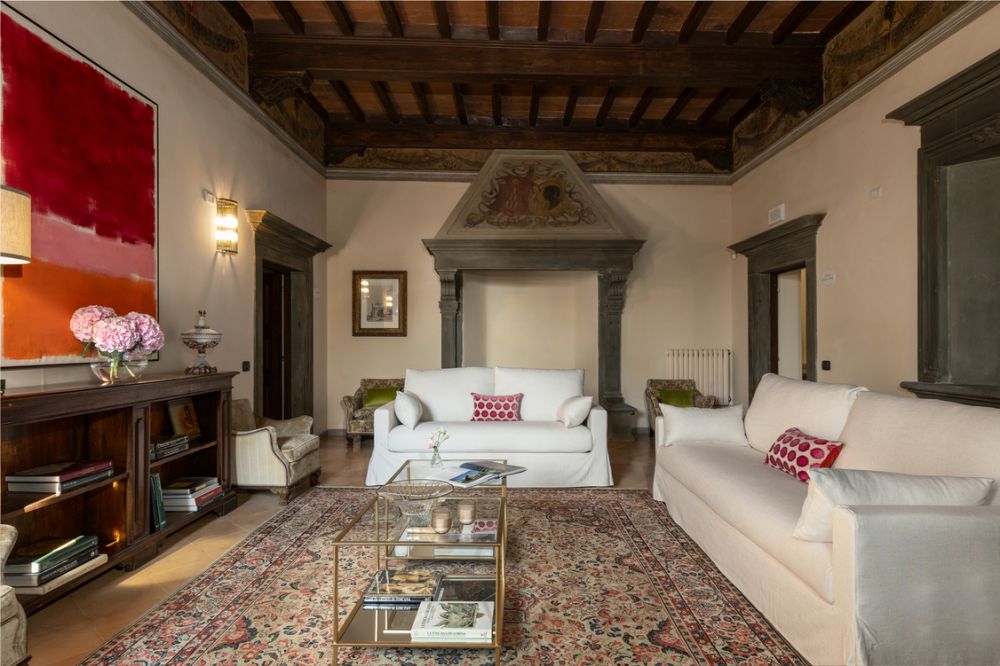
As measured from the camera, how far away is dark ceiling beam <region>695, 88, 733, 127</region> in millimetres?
5810

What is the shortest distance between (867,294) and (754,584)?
3054 millimetres

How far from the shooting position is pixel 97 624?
2.24 metres

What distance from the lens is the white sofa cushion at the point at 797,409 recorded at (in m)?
2.85

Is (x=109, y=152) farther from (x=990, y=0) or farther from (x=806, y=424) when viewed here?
(x=990, y=0)

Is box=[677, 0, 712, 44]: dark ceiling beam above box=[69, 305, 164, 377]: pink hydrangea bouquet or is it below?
above

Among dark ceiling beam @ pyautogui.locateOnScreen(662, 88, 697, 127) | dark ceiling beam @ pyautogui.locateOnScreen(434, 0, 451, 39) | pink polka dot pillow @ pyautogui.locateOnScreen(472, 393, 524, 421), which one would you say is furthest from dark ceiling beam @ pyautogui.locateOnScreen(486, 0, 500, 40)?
pink polka dot pillow @ pyautogui.locateOnScreen(472, 393, 524, 421)

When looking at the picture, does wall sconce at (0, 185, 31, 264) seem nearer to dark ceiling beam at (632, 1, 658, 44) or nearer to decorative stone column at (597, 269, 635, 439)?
dark ceiling beam at (632, 1, 658, 44)

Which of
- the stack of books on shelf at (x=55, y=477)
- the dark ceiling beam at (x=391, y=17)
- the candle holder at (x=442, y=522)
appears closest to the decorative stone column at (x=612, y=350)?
the dark ceiling beam at (x=391, y=17)

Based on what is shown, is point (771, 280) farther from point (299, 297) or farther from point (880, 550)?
point (299, 297)

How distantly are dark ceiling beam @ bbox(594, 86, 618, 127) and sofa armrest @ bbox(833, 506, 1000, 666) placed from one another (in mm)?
4996

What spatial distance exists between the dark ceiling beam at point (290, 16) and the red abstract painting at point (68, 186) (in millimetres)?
1550

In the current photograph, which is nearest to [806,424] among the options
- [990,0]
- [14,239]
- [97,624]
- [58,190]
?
[990,0]

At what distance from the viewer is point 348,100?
5.99m

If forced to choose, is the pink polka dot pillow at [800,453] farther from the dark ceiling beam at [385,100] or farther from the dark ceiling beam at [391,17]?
the dark ceiling beam at [385,100]
